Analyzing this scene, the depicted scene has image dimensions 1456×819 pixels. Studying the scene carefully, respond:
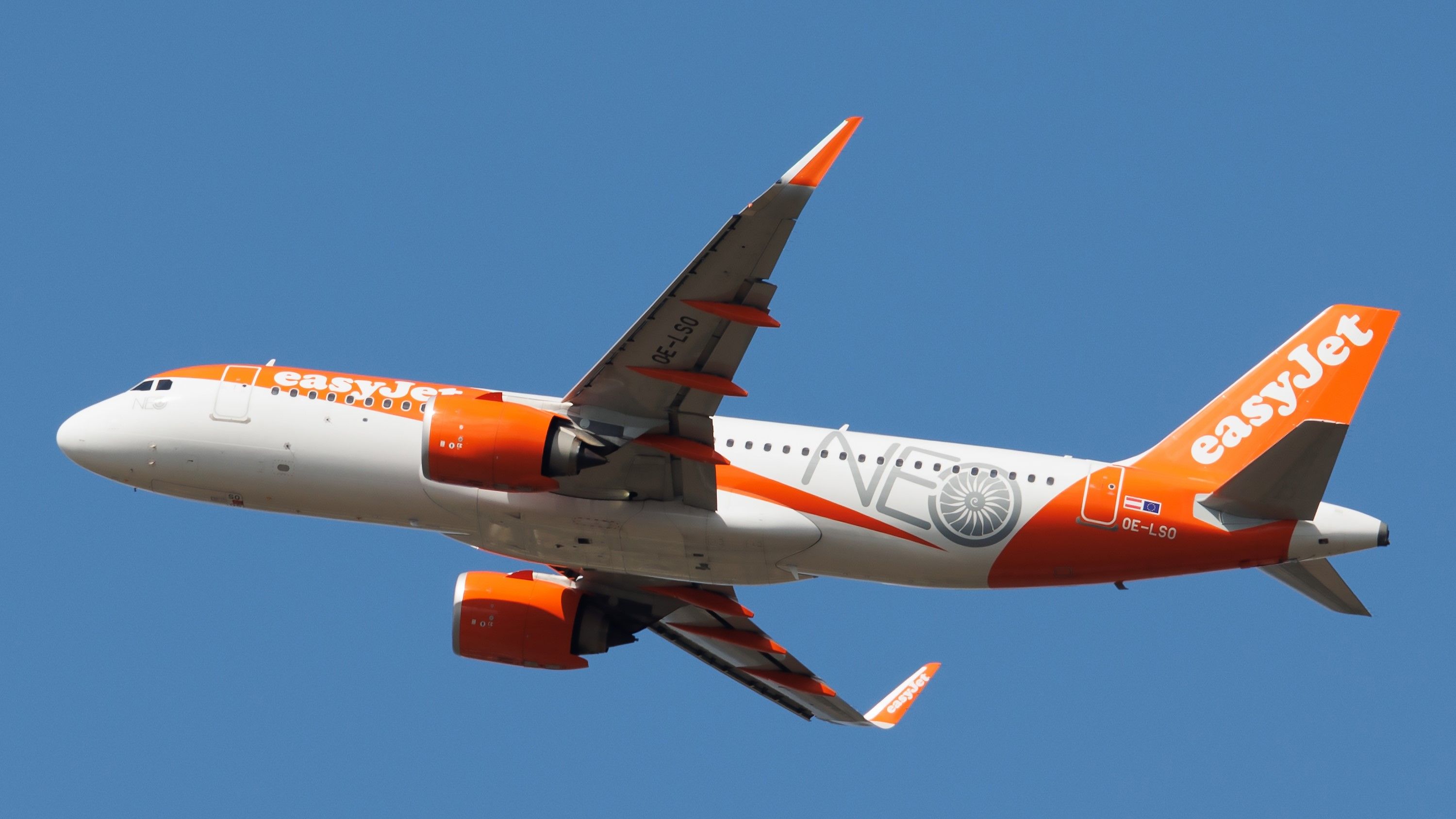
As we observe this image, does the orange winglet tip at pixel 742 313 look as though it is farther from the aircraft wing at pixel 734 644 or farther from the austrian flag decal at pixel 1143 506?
the aircraft wing at pixel 734 644

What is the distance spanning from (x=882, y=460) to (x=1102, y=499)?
172 inches

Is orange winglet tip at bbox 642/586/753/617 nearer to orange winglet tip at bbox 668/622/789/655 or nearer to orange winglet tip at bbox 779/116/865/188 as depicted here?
orange winglet tip at bbox 668/622/789/655

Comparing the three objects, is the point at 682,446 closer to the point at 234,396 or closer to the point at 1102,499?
the point at 1102,499

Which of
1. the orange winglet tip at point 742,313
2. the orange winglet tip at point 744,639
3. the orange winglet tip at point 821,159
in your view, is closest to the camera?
the orange winglet tip at point 821,159

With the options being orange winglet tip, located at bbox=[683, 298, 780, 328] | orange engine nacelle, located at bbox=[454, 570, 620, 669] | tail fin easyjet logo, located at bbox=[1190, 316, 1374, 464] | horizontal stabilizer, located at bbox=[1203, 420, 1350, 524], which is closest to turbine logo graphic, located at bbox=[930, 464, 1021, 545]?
horizontal stabilizer, located at bbox=[1203, 420, 1350, 524]

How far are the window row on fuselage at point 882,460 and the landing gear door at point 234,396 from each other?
9.88m

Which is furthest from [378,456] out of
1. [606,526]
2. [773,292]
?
[773,292]

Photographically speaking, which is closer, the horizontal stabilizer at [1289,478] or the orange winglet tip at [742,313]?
the orange winglet tip at [742,313]

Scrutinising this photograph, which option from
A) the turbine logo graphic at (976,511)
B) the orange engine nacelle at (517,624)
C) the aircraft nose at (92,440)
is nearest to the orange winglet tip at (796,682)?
the orange engine nacelle at (517,624)

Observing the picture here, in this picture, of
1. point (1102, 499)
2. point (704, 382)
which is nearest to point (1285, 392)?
point (1102, 499)

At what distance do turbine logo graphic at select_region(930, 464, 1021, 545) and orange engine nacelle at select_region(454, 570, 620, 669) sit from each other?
30.9 feet

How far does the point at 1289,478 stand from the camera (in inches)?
1196

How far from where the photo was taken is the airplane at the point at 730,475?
99.5 ft

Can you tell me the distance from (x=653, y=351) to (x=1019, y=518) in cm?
826
